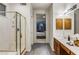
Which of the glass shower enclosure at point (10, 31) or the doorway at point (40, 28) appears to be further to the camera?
the doorway at point (40, 28)

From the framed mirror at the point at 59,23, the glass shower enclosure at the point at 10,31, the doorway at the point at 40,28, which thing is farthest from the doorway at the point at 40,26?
the glass shower enclosure at the point at 10,31

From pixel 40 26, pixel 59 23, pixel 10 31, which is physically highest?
pixel 59 23

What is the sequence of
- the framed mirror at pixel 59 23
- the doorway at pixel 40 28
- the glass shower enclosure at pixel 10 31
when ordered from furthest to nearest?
the doorway at pixel 40 28
the framed mirror at pixel 59 23
the glass shower enclosure at pixel 10 31

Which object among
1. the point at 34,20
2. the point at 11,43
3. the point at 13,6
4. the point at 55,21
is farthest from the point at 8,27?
the point at 34,20

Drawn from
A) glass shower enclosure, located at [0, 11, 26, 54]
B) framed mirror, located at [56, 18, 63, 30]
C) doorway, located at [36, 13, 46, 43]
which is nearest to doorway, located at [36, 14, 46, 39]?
doorway, located at [36, 13, 46, 43]

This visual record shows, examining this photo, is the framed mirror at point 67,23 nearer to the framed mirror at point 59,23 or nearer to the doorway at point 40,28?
the framed mirror at point 59,23

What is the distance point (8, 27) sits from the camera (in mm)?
5371

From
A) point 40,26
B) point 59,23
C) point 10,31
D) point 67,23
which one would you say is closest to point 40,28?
point 40,26

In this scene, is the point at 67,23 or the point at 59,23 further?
the point at 59,23

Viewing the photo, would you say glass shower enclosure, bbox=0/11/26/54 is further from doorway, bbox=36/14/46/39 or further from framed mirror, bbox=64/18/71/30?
doorway, bbox=36/14/46/39

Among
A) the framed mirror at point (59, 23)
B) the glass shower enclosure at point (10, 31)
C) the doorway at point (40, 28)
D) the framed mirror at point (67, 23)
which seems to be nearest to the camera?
the glass shower enclosure at point (10, 31)

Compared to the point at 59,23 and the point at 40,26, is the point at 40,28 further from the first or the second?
the point at 59,23

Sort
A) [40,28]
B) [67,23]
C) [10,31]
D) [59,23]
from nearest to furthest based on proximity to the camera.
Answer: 1. [10,31]
2. [67,23]
3. [59,23]
4. [40,28]

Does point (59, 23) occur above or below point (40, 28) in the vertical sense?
above
